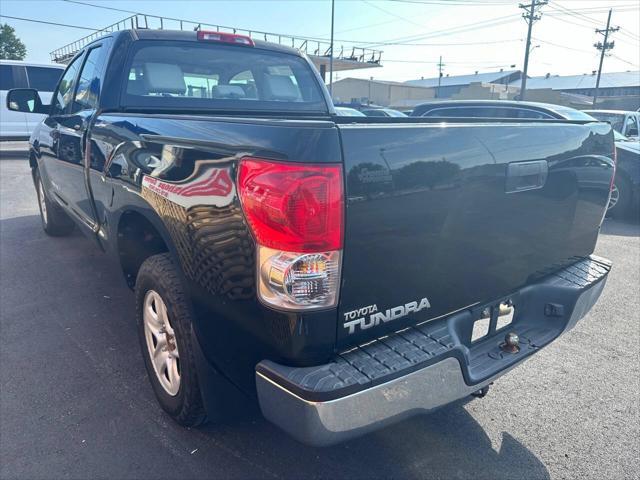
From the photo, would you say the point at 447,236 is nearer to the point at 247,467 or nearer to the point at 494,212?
the point at 494,212

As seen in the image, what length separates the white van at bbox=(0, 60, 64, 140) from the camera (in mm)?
13750

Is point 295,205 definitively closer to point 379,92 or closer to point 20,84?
point 20,84

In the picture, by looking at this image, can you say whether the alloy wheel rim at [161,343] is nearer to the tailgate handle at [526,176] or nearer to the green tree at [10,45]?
the tailgate handle at [526,176]

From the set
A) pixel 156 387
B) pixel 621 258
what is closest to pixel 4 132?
pixel 156 387

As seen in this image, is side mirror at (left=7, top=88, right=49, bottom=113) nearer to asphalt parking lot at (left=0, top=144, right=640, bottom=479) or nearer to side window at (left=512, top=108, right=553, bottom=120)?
asphalt parking lot at (left=0, top=144, right=640, bottom=479)

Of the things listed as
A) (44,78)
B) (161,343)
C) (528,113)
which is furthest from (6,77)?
(161,343)

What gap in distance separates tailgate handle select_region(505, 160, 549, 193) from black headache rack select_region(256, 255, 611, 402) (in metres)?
0.55

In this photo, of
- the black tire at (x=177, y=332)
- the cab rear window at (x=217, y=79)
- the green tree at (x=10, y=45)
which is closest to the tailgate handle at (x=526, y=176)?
the black tire at (x=177, y=332)

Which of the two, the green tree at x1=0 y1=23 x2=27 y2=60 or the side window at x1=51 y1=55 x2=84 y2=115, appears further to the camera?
the green tree at x1=0 y1=23 x2=27 y2=60

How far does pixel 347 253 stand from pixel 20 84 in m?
15.9

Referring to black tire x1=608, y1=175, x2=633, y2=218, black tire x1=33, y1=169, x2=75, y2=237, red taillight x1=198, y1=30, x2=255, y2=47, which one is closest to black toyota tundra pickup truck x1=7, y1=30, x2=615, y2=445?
red taillight x1=198, y1=30, x2=255, y2=47

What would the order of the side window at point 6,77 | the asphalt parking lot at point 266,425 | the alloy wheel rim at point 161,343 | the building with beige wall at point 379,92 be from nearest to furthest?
the asphalt parking lot at point 266,425, the alloy wheel rim at point 161,343, the side window at point 6,77, the building with beige wall at point 379,92

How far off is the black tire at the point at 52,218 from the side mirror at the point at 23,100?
2.93 feet

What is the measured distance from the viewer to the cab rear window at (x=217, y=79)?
11.1 ft
